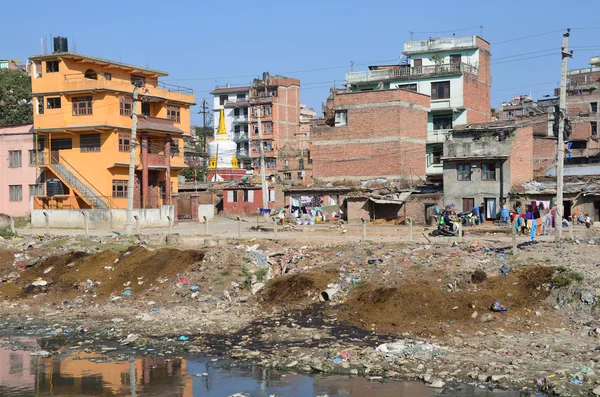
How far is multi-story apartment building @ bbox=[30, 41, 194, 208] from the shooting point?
142 ft

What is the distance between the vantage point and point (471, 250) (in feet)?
76.0

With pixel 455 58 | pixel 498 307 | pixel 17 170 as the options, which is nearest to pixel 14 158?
pixel 17 170

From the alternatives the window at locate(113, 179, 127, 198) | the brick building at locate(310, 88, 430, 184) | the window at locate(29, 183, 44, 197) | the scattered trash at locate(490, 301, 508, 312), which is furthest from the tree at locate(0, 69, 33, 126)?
the scattered trash at locate(490, 301, 508, 312)

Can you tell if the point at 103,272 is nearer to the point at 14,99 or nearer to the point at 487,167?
the point at 487,167

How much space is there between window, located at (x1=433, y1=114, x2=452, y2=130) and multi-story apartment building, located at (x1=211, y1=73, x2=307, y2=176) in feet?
85.4

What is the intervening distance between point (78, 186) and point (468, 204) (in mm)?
24657

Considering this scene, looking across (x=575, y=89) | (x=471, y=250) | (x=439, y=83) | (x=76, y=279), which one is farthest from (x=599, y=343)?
(x=575, y=89)

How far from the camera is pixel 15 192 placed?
46812mm

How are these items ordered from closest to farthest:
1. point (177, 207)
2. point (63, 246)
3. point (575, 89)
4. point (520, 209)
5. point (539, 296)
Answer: point (539, 296) < point (63, 246) < point (520, 209) < point (177, 207) < point (575, 89)

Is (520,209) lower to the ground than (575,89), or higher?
lower

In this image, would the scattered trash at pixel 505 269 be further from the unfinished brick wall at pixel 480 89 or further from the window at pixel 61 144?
the unfinished brick wall at pixel 480 89

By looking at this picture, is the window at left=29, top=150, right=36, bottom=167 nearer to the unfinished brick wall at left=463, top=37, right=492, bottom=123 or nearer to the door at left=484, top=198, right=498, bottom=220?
the door at left=484, top=198, right=498, bottom=220

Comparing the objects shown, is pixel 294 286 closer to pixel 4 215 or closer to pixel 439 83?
pixel 4 215

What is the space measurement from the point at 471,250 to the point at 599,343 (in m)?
8.60
